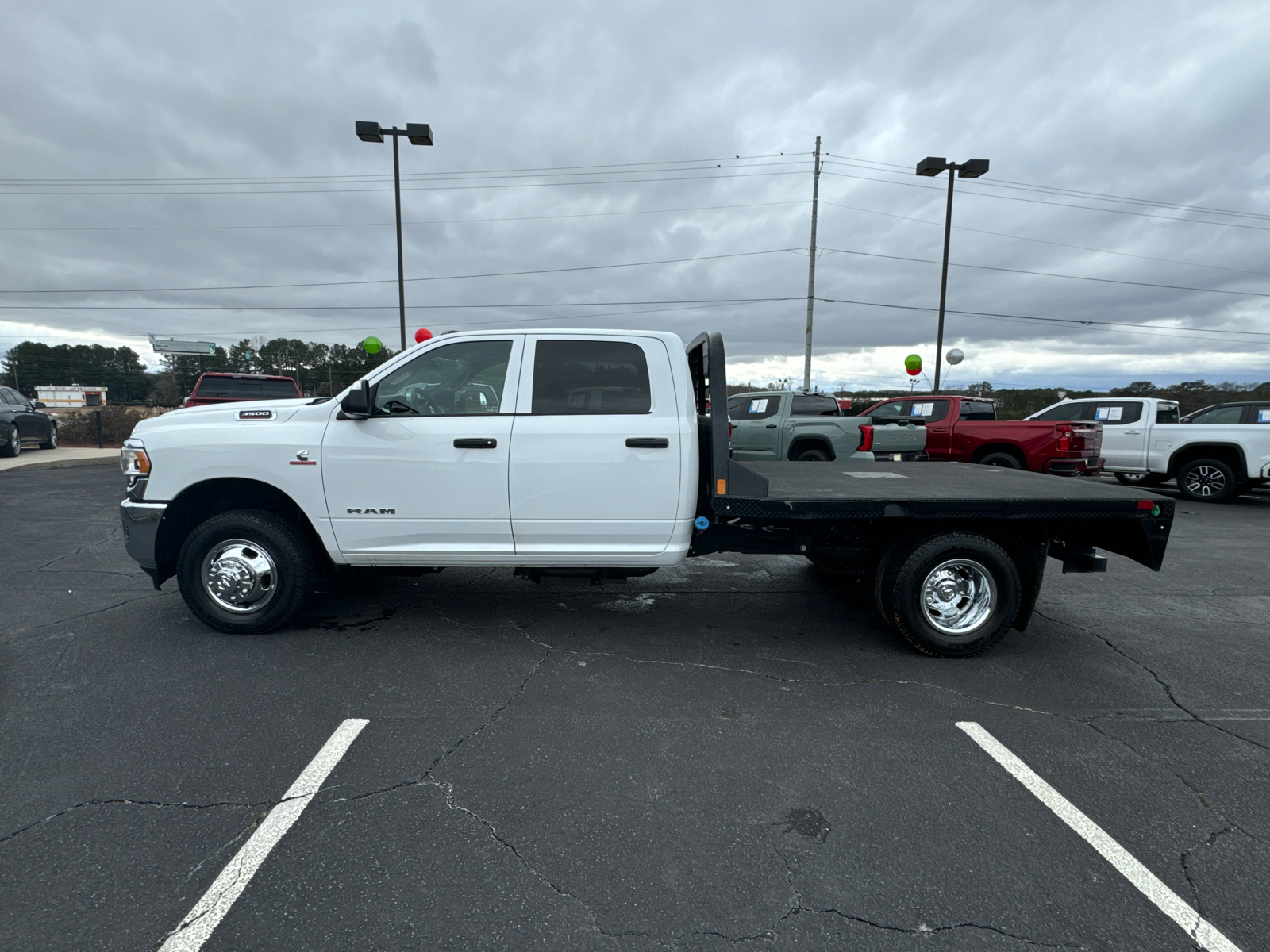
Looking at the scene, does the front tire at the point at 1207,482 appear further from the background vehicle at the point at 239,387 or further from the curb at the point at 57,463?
the curb at the point at 57,463

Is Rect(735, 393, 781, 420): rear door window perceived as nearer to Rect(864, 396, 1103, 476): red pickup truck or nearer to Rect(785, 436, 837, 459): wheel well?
Rect(785, 436, 837, 459): wheel well

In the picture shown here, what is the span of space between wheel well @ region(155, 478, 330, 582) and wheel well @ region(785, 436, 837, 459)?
933 centimetres

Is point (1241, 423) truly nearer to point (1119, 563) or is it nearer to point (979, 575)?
point (1119, 563)

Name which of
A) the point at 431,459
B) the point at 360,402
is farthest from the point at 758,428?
the point at 360,402

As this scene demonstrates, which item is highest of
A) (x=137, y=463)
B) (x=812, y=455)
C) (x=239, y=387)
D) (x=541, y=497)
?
(x=239, y=387)

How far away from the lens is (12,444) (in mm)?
15695

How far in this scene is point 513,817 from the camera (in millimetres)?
2588

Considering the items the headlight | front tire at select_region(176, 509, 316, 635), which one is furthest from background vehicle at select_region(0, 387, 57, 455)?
front tire at select_region(176, 509, 316, 635)

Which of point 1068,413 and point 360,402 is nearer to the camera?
point 360,402

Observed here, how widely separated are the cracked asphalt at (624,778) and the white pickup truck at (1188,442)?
747 cm

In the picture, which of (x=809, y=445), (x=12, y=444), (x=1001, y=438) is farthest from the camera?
(x=12, y=444)

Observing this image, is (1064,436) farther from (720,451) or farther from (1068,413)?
(720,451)

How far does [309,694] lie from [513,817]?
1659mm

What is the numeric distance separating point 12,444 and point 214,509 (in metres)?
16.2
